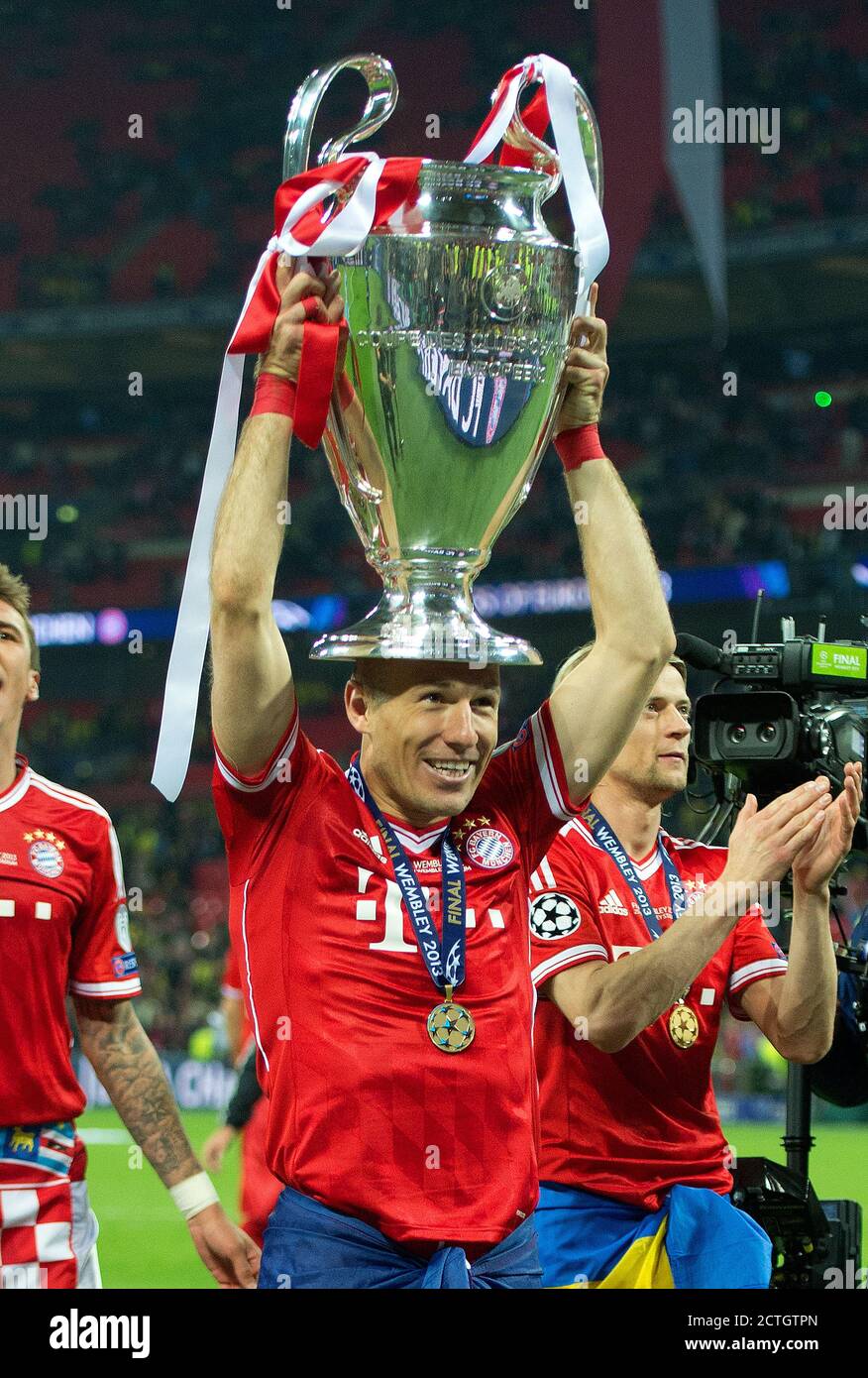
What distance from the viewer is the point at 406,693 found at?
2617 mm

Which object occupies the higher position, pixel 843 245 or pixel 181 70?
pixel 181 70

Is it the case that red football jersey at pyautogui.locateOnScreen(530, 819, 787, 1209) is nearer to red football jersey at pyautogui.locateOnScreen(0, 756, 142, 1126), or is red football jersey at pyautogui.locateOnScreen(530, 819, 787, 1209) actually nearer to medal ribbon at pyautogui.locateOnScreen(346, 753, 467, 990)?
medal ribbon at pyautogui.locateOnScreen(346, 753, 467, 990)

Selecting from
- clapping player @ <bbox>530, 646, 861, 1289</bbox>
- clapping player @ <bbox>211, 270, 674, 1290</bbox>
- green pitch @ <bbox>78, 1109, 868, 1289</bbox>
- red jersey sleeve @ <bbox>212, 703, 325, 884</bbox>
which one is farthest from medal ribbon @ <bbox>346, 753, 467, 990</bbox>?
green pitch @ <bbox>78, 1109, 868, 1289</bbox>

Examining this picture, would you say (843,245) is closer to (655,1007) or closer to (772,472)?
(772,472)

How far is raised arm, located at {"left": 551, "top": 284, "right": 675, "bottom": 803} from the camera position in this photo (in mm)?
2711

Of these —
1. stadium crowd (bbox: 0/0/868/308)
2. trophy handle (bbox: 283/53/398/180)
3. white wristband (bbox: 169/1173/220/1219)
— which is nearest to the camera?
trophy handle (bbox: 283/53/398/180)

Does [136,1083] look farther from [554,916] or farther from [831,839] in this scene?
[831,839]

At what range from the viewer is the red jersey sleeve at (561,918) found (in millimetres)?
3172

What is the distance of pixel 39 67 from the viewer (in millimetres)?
24844

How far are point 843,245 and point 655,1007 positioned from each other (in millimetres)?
17519

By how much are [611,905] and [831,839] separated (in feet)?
1.68

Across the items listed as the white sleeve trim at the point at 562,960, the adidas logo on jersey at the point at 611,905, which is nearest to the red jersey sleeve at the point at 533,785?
the white sleeve trim at the point at 562,960
